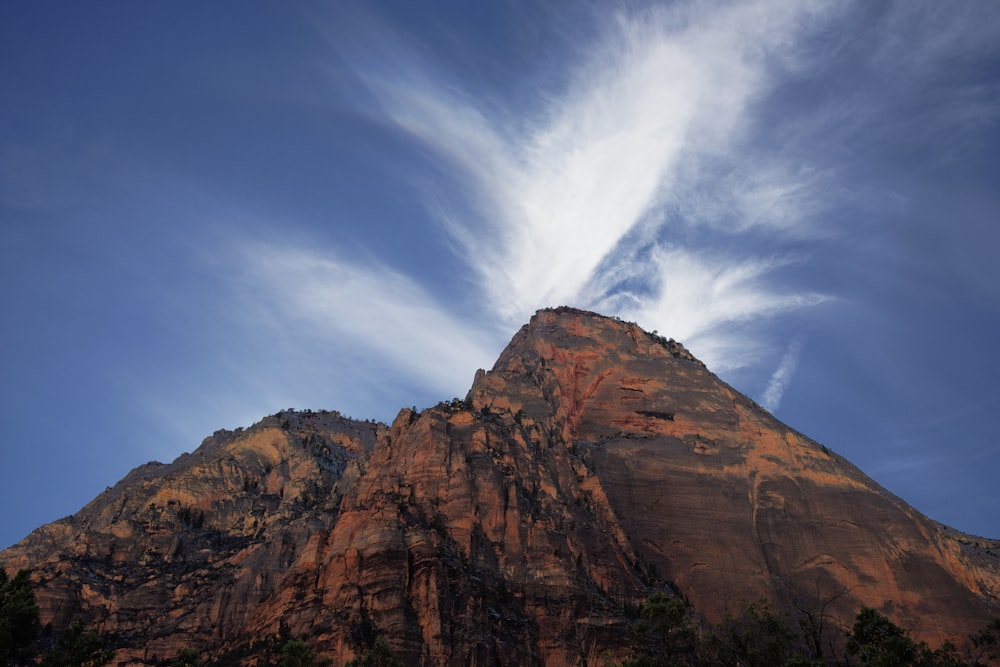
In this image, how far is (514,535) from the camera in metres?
97.9

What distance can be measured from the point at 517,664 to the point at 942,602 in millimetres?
59862

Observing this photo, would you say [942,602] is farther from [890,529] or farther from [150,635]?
[150,635]

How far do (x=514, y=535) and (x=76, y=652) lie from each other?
1908 inches

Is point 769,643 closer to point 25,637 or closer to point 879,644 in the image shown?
point 879,644

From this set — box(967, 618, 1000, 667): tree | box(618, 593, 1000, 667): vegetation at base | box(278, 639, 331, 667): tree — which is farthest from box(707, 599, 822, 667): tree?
box(278, 639, 331, 667): tree

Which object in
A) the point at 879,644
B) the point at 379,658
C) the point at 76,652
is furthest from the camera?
the point at 379,658

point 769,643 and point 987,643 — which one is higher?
point 987,643

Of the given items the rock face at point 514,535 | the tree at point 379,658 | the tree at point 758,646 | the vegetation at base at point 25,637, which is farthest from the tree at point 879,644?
the vegetation at base at point 25,637

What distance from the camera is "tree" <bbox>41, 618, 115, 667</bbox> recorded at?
60594mm

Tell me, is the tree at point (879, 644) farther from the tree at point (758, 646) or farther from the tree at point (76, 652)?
the tree at point (76, 652)

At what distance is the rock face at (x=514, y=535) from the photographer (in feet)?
281

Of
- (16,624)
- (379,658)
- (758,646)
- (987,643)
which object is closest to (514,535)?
(379,658)

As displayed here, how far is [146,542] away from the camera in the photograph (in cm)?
11612

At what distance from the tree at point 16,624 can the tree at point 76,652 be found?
1.81 m
